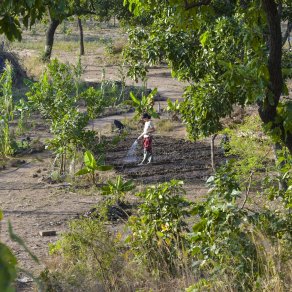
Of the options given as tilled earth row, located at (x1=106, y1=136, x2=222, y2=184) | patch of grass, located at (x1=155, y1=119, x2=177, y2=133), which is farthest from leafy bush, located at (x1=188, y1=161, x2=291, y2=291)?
patch of grass, located at (x1=155, y1=119, x2=177, y2=133)

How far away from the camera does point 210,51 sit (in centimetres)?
842

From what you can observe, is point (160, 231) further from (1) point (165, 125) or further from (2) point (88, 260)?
(1) point (165, 125)

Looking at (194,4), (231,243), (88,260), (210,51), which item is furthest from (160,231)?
(210,51)

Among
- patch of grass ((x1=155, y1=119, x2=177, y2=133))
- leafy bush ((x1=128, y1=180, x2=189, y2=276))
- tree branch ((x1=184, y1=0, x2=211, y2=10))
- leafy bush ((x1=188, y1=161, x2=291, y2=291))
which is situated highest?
tree branch ((x1=184, y1=0, x2=211, y2=10))

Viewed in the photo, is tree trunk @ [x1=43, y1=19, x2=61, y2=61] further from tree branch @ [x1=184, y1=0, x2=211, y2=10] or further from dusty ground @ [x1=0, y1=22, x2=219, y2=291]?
tree branch @ [x1=184, y1=0, x2=211, y2=10]

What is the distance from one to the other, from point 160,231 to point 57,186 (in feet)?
20.2

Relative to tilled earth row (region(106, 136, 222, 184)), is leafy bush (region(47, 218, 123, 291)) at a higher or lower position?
higher

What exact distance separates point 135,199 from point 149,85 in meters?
13.5

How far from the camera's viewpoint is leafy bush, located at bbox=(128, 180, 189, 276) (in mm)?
5582

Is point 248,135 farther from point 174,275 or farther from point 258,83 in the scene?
point 258,83

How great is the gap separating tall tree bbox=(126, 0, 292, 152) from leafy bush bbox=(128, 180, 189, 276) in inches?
44.0

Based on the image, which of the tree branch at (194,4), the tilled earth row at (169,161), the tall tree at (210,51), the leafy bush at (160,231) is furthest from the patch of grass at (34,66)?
the tree branch at (194,4)

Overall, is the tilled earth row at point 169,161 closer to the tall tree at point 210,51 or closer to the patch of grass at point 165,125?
the patch of grass at point 165,125

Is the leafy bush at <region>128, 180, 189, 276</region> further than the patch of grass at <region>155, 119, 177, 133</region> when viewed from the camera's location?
No
